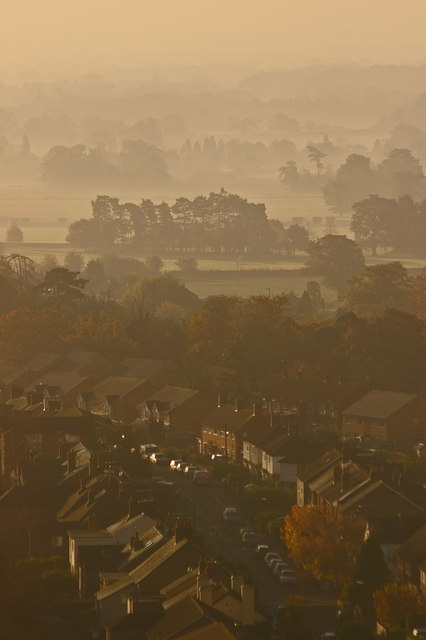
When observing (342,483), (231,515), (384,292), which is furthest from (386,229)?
(231,515)

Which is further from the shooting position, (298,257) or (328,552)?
(298,257)

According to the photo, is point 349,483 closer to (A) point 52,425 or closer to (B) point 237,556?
(B) point 237,556

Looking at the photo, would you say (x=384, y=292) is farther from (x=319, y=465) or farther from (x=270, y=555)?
(x=270, y=555)

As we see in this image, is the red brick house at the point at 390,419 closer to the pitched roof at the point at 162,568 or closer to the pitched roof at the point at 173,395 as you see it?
the pitched roof at the point at 173,395

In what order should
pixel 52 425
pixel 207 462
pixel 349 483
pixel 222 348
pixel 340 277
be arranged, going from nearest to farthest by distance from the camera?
pixel 349 483
pixel 207 462
pixel 52 425
pixel 222 348
pixel 340 277

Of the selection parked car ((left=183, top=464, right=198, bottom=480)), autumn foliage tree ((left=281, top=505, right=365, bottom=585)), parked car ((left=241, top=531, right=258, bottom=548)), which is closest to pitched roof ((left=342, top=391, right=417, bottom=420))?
parked car ((left=183, top=464, right=198, bottom=480))

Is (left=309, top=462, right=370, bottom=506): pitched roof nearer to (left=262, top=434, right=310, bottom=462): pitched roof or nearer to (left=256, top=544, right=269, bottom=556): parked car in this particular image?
(left=256, top=544, right=269, bottom=556): parked car

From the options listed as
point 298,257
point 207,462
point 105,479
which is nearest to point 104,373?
point 207,462
